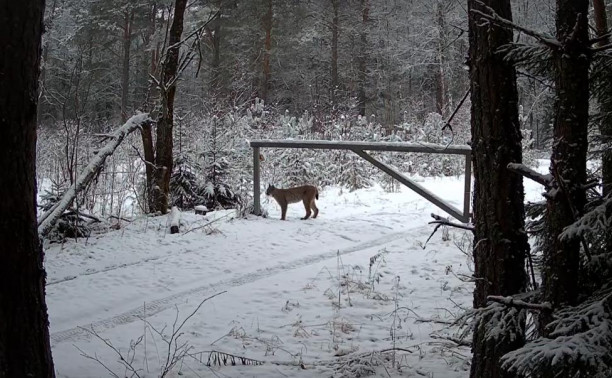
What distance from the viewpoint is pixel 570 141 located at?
2070 mm

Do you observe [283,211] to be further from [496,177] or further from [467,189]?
[496,177]

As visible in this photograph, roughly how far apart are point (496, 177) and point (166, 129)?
6.79 metres

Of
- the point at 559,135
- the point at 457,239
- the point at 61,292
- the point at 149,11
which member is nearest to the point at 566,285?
the point at 559,135

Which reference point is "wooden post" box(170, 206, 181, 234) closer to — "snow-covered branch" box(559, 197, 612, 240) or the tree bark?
"snow-covered branch" box(559, 197, 612, 240)

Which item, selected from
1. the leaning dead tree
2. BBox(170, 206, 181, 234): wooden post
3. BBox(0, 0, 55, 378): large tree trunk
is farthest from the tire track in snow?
BBox(170, 206, 181, 234): wooden post

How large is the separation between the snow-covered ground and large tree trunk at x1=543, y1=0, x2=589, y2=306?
4.81 ft

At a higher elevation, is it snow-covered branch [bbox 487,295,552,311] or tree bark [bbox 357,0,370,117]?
tree bark [bbox 357,0,370,117]

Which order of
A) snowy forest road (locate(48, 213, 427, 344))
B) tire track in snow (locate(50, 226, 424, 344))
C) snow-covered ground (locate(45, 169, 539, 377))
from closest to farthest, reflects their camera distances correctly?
snow-covered ground (locate(45, 169, 539, 377)), tire track in snow (locate(50, 226, 424, 344)), snowy forest road (locate(48, 213, 427, 344))

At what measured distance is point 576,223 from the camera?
6.29 feet

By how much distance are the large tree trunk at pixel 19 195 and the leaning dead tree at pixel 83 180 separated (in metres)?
3.21

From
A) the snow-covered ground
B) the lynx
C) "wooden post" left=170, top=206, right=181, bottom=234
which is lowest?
the snow-covered ground

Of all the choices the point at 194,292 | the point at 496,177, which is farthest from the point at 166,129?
the point at 496,177

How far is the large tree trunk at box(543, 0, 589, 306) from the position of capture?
206 cm

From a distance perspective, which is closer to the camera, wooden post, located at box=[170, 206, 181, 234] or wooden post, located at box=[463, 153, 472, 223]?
wooden post, located at box=[170, 206, 181, 234]
